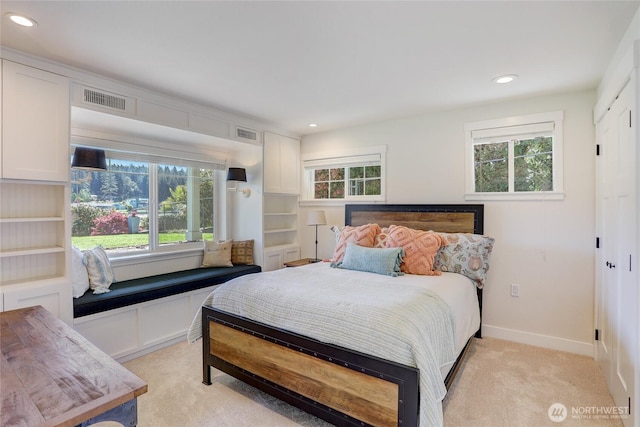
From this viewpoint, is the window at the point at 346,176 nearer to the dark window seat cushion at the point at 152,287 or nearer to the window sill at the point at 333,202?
the window sill at the point at 333,202

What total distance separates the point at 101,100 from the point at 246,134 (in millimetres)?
1629

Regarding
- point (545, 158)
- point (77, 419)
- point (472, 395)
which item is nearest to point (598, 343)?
point (472, 395)

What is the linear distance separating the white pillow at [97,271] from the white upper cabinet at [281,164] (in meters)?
2.04

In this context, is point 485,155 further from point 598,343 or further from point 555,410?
point 555,410

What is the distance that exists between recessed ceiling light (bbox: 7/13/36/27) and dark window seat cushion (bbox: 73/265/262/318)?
1998 mm

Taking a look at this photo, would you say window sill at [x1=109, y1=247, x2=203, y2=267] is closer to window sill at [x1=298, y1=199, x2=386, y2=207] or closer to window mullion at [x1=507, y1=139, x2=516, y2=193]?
window sill at [x1=298, y1=199, x2=386, y2=207]

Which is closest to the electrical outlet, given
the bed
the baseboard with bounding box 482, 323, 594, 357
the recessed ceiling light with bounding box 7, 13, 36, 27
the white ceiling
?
the baseboard with bounding box 482, 323, 594, 357

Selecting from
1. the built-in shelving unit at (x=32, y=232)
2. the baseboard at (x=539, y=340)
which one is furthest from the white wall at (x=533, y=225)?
the built-in shelving unit at (x=32, y=232)

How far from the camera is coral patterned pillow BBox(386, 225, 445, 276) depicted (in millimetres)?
2988

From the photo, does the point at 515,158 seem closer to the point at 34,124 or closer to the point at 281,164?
the point at 281,164

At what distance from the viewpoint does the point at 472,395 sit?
2361 mm

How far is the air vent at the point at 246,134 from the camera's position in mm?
3988

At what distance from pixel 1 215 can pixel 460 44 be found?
367 centimetres

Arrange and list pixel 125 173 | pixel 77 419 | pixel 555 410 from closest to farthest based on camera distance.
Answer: pixel 77 419 → pixel 555 410 → pixel 125 173
